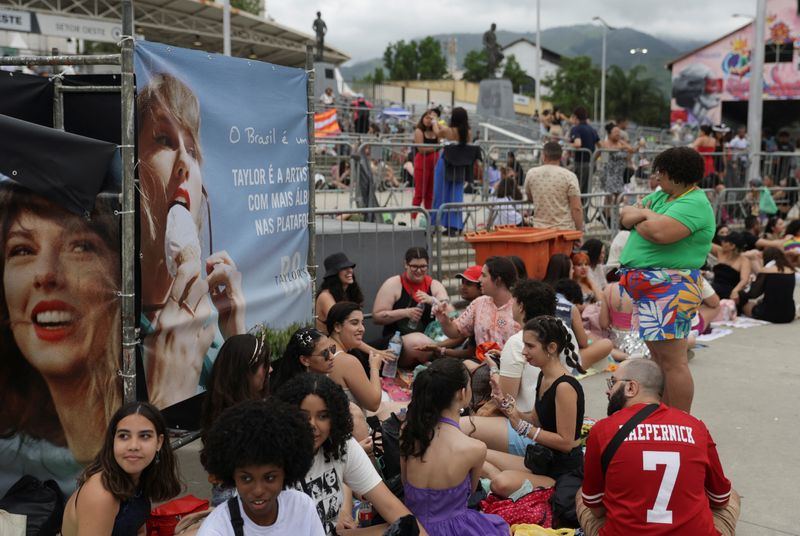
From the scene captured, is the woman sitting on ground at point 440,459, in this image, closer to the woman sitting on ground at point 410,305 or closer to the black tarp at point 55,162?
the black tarp at point 55,162

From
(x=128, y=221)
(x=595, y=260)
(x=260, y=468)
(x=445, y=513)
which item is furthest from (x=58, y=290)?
(x=595, y=260)

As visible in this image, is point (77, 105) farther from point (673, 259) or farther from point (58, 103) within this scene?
point (673, 259)

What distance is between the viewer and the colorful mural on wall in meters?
42.4

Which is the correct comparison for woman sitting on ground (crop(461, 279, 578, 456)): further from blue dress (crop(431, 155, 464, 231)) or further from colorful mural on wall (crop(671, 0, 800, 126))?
colorful mural on wall (crop(671, 0, 800, 126))

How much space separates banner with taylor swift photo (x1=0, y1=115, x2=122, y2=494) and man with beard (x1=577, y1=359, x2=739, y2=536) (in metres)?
2.51

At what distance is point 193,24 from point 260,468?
98.4 ft

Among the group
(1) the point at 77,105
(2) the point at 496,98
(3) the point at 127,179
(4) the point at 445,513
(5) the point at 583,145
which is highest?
(2) the point at 496,98

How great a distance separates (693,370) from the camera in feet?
28.3

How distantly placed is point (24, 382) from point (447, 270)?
21.5 ft

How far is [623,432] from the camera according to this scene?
3926mm

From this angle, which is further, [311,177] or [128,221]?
[311,177]

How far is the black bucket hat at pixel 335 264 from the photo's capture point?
7.77 metres

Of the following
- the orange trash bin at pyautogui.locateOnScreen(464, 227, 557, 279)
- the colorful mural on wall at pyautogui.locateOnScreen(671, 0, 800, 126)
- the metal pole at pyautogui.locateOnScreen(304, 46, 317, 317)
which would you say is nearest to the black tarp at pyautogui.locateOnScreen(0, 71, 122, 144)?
the metal pole at pyautogui.locateOnScreen(304, 46, 317, 317)

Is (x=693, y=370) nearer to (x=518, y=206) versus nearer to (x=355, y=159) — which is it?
(x=518, y=206)
